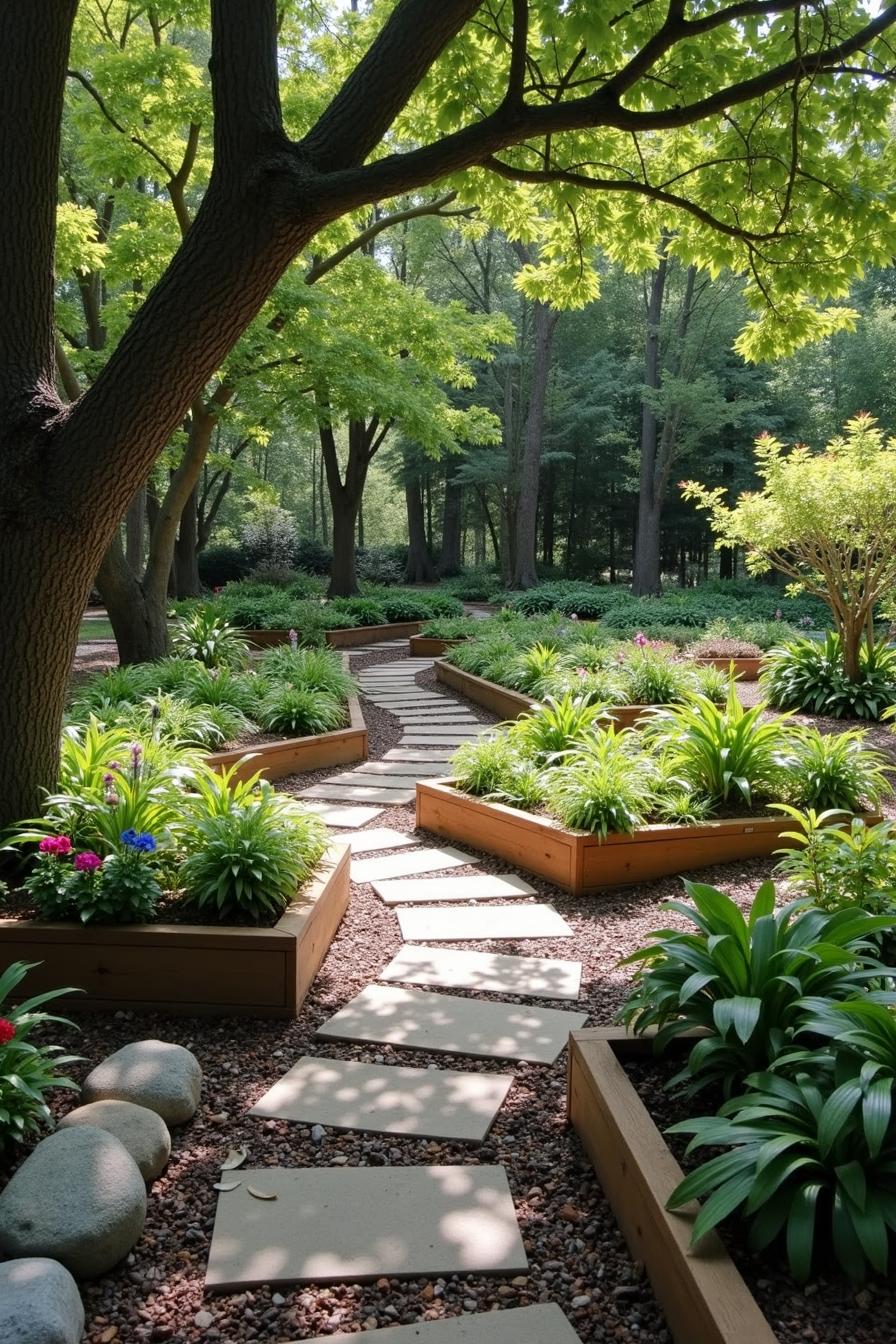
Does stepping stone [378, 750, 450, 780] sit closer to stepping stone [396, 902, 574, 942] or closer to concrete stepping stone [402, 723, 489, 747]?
concrete stepping stone [402, 723, 489, 747]

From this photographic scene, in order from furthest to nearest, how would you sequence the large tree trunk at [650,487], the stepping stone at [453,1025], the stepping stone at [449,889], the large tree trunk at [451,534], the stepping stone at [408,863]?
the large tree trunk at [451,534] < the large tree trunk at [650,487] < the stepping stone at [408,863] < the stepping stone at [449,889] < the stepping stone at [453,1025]

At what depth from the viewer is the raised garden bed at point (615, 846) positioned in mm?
4262

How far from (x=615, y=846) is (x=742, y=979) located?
2051mm

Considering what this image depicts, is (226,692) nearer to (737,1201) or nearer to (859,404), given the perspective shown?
(737,1201)

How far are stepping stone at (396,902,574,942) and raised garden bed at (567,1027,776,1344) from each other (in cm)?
135

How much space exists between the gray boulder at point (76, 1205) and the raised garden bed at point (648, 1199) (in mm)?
1053

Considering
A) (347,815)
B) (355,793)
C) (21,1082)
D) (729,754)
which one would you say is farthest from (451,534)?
(21,1082)

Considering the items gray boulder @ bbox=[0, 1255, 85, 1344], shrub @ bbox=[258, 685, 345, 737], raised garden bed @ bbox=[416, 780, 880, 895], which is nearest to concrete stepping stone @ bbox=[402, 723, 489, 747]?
shrub @ bbox=[258, 685, 345, 737]

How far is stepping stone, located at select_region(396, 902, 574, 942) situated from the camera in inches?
151

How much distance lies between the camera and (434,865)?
4.70m

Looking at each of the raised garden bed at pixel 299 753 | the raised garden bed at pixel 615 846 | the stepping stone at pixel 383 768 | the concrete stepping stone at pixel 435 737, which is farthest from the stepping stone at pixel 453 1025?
the concrete stepping stone at pixel 435 737

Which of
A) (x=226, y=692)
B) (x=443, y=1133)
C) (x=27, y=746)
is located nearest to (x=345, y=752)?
(x=226, y=692)

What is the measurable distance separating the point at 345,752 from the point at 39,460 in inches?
159

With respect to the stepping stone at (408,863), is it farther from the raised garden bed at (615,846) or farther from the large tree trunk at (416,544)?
the large tree trunk at (416,544)
